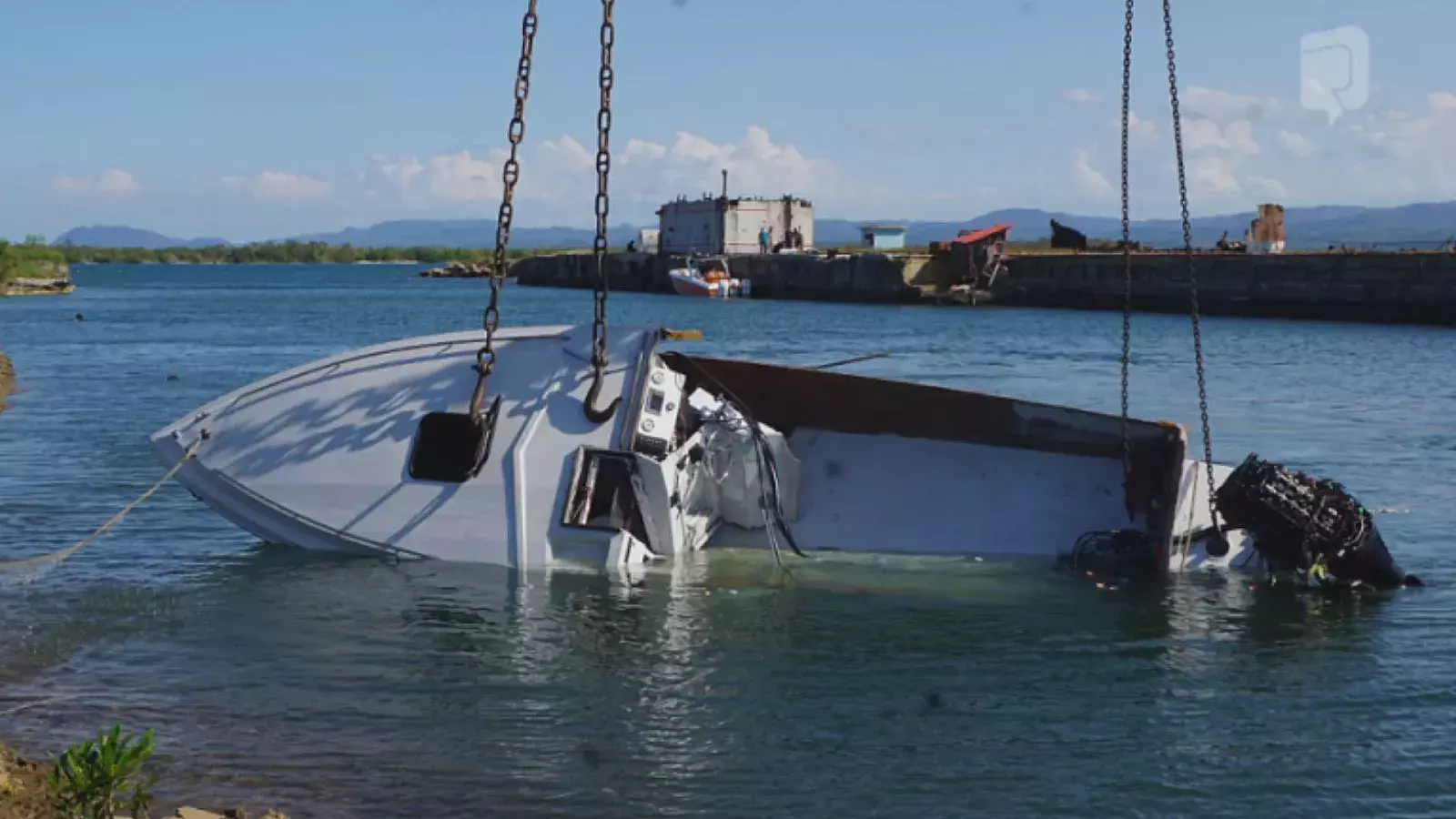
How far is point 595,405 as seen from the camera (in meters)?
14.4

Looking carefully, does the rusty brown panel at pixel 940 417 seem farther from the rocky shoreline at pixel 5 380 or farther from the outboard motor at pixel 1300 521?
the rocky shoreline at pixel 5 380

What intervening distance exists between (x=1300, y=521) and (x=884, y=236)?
308 feet

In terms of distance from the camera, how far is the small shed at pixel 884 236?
10475 cm

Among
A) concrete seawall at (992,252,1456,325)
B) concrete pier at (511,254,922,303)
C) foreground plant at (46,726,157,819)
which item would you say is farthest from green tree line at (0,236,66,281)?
foreground plant at (46,726,157,819)

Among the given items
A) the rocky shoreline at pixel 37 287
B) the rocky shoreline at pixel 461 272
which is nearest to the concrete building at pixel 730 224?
the rocky shoreline at pixel 37 287

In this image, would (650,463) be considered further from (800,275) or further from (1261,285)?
(800,275)

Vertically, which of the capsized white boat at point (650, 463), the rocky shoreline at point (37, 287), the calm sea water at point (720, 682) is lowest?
the calm sea water at point (720, 682)

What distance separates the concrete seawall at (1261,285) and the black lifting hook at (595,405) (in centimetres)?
5089

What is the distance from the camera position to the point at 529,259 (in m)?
133

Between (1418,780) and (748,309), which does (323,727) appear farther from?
(748,309)

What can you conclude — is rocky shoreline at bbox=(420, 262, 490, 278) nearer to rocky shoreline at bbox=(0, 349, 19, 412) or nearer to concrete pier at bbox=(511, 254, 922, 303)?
concrete pier at bbox=(511, 254, 922, 303)

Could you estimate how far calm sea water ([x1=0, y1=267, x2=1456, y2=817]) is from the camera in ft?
30.5

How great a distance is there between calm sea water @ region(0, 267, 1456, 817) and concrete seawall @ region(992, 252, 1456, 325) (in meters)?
42.1

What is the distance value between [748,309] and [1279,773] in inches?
2883
